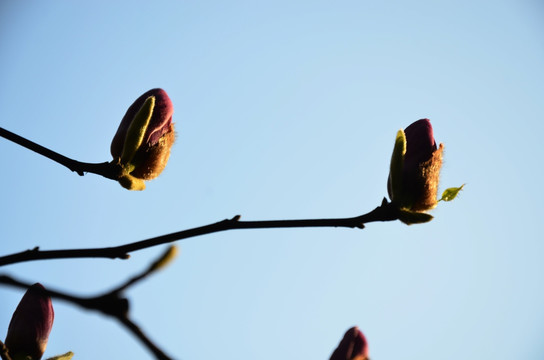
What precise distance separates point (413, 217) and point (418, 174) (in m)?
0.11

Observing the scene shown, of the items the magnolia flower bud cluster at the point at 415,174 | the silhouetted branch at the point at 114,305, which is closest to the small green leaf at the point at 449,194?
the magnolia flower bud cluster at the point at 415,174

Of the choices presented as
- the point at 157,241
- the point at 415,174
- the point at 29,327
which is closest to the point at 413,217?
the point at 415,174

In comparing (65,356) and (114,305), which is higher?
(114,305)

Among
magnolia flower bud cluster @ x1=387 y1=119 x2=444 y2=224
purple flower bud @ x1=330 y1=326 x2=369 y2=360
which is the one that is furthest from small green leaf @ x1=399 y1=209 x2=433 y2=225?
purple flower bud @ x1=330 y1=326 x2=369 y2=360

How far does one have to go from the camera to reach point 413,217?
48.0 inches

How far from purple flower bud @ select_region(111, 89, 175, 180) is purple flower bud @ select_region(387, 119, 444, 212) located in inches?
23.0

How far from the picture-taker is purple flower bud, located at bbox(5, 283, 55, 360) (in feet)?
3.94

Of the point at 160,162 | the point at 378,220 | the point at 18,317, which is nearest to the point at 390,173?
the point at 378,220

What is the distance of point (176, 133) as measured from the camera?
56.9 inches

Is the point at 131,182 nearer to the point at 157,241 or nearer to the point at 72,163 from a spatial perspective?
the point at 72,163

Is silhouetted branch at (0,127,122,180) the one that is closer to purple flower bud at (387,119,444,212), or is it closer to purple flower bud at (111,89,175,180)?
purple flower bud at (111,89,175,180)

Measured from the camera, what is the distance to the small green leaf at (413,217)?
1.21 metres

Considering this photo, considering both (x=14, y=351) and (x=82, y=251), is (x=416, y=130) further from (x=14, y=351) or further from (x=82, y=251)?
(x=14, y=351)

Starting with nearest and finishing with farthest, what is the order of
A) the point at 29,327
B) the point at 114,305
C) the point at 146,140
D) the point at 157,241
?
the point at 114,305 < the point at 157,241 < the point at 29,327 < the point at 146,140
